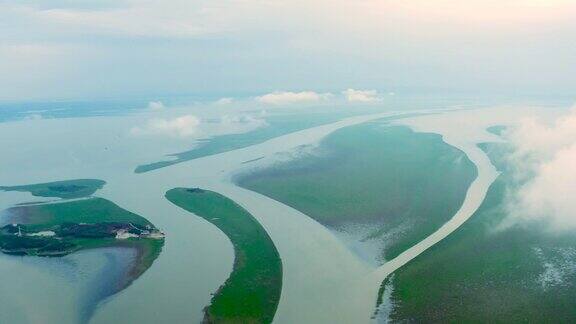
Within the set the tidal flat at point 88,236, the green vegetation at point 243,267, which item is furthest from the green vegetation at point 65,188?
the green vegetation at point 243,267

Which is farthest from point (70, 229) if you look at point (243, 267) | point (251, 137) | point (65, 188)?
point (251, 137)

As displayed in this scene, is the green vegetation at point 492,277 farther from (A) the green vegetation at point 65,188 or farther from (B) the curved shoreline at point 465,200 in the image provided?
(A) the green vegetation at point 65,188

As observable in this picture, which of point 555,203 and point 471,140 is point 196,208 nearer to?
point 555,203

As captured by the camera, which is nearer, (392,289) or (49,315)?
(49,315)

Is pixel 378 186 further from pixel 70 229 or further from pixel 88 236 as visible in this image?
pixel 70 229

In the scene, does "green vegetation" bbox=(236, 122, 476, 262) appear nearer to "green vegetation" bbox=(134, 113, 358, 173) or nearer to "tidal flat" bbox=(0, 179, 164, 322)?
"green vegetation" bbox=(134, 113, 358, 173)

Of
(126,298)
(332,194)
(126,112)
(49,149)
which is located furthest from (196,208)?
(126,112)
